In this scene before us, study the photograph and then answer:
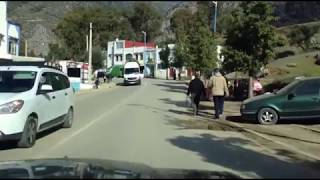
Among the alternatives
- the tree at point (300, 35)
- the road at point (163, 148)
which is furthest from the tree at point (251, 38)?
the tree at point (300, 35)

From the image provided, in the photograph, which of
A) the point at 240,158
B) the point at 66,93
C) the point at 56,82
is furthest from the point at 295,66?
the point at 240,158

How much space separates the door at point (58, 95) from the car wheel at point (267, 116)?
642 centimetres

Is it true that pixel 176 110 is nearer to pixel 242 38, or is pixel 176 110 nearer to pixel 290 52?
pixel 242 38

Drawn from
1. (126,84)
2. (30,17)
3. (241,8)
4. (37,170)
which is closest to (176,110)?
(241,8)

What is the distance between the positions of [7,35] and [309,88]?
42.1m

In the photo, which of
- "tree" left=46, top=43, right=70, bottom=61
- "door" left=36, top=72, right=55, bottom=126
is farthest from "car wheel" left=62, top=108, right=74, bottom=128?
"tree" left=46, top=43, right=70, bottom=61

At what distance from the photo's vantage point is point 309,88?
1984 cm

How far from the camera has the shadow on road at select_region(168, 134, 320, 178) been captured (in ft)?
35.4

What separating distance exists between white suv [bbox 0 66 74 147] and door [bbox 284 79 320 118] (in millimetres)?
6985

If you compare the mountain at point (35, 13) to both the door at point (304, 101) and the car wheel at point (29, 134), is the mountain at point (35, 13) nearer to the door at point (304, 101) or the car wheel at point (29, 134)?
the door at point (304, 101)

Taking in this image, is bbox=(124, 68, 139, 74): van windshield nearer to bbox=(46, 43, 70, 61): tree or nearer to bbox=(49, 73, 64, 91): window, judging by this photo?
bbox=(46, 43, 70, 61): tree

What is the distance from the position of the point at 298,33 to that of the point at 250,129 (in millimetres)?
33254

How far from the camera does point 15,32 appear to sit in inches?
2415

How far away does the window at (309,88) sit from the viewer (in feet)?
64.8
